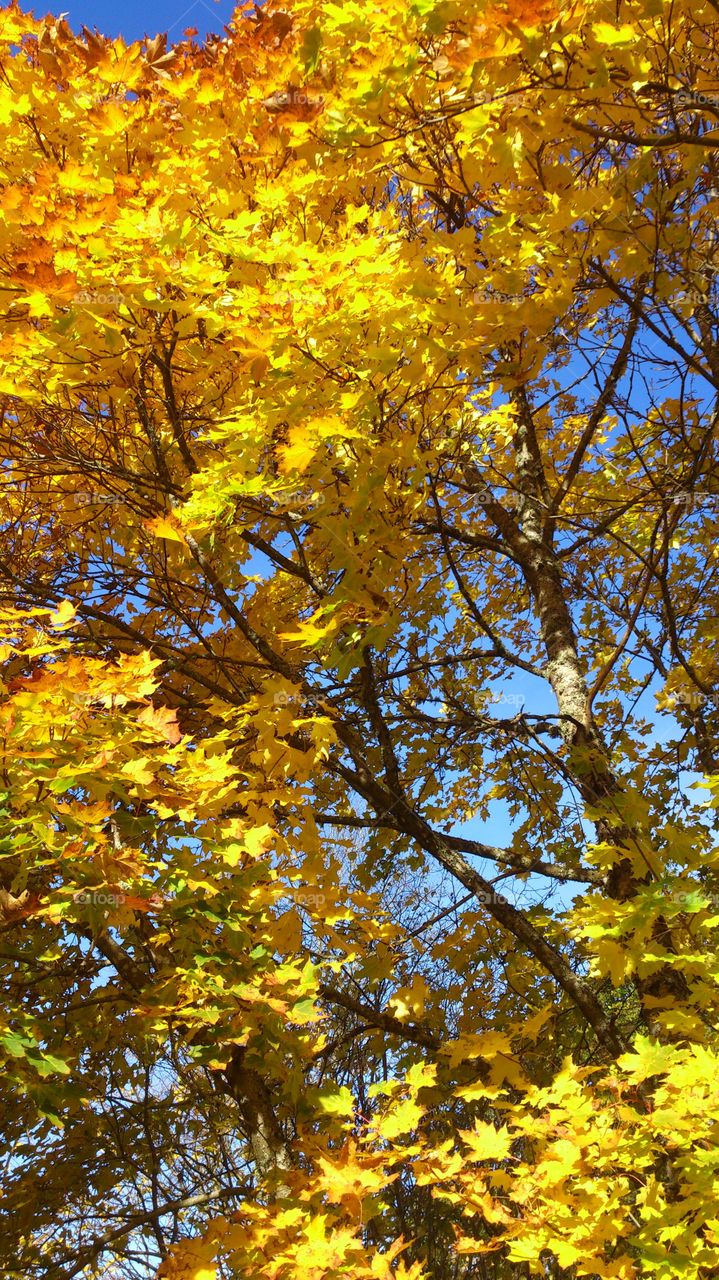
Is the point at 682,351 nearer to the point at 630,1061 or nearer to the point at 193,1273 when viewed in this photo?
the point at 630,1061

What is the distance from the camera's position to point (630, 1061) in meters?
2.79

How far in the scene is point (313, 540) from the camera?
14.4 feet

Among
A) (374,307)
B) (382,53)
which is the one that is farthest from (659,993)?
(382,53)

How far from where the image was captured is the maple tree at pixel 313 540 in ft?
8.17

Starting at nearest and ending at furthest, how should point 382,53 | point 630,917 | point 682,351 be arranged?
1. point 382,53
2. point 630,917
3. point 682,351

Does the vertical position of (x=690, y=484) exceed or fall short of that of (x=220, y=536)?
it falls short

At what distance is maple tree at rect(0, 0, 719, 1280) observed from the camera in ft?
8.17

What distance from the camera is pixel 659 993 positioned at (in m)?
3.77

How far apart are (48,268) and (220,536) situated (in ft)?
4.26

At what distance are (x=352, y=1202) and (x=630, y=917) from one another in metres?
1.20

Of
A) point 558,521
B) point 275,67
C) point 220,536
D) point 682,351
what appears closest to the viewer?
point 682,351

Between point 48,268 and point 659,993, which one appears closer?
point 48,268

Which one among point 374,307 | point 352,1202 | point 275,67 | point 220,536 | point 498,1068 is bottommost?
point 352,1202

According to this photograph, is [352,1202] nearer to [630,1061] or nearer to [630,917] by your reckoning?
[630,1061]
